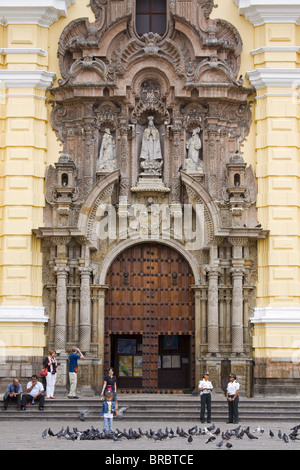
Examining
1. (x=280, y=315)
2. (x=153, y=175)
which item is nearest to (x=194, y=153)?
(x=153, y=175)

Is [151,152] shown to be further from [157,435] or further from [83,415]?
[157,435]

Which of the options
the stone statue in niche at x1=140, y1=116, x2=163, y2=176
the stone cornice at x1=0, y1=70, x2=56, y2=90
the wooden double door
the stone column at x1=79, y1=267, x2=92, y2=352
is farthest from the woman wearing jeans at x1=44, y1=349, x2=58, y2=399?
the stone cornice at x1=0, y1=70, x2=56, y2=90

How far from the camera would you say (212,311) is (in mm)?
23516

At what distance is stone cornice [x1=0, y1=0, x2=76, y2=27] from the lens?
2400 cm

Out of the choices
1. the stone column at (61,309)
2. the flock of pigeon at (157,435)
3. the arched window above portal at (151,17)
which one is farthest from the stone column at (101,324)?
the arched window above portal at (151,17)

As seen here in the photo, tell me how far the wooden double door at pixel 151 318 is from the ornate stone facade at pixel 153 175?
14.0 inches

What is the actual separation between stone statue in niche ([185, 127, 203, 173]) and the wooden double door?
227 centimetres

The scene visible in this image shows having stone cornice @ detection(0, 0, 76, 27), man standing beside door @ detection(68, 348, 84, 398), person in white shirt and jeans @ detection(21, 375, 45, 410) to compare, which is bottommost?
person in white shirt and jeans @ detection(21, 375, 45, 410)

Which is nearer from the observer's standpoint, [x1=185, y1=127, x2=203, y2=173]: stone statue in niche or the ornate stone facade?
the ornate stone facade

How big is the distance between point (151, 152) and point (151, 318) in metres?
4.45

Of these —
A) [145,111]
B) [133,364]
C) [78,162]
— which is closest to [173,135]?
[145,111]

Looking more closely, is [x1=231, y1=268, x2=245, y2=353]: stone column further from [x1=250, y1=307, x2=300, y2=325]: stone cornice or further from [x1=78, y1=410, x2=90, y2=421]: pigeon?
[x1=78, y1=410, x2=90, y2=421]: pigeon

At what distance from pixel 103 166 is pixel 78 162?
0.72 m

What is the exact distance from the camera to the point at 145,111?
80.7ft
